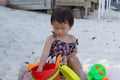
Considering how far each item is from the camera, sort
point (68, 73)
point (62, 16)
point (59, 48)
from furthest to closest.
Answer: point (59, 48) → point (62, 16) → point (68, 73)

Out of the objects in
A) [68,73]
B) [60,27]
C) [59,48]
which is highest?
[60,27]

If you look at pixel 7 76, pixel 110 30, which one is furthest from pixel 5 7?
pixel 7 76

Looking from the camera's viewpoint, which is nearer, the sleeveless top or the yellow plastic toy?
the yellow plastic toy

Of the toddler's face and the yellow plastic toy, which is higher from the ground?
the toddler's face

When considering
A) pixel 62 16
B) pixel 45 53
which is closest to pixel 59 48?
pixel 45 53

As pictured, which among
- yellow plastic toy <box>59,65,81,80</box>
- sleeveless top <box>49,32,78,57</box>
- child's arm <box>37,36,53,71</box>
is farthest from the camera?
sleeveless top <box>49,32,78,57</box>

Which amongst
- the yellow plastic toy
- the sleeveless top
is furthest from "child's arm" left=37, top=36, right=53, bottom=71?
the yellow plastic toy

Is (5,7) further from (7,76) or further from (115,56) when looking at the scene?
(7,76)

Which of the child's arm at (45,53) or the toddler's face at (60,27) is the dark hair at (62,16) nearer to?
the toddler's face at (60,27)

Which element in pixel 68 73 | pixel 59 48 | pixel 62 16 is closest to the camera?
pixel 68 73

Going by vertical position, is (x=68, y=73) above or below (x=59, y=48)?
below

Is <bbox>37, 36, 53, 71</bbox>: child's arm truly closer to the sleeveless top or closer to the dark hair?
the sleeveless top

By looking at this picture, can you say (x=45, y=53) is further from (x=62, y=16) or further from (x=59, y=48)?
(x=62, y=16)

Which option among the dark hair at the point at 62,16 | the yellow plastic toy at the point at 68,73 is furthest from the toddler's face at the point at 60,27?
the yellow plastic toy at the point at 68,73
